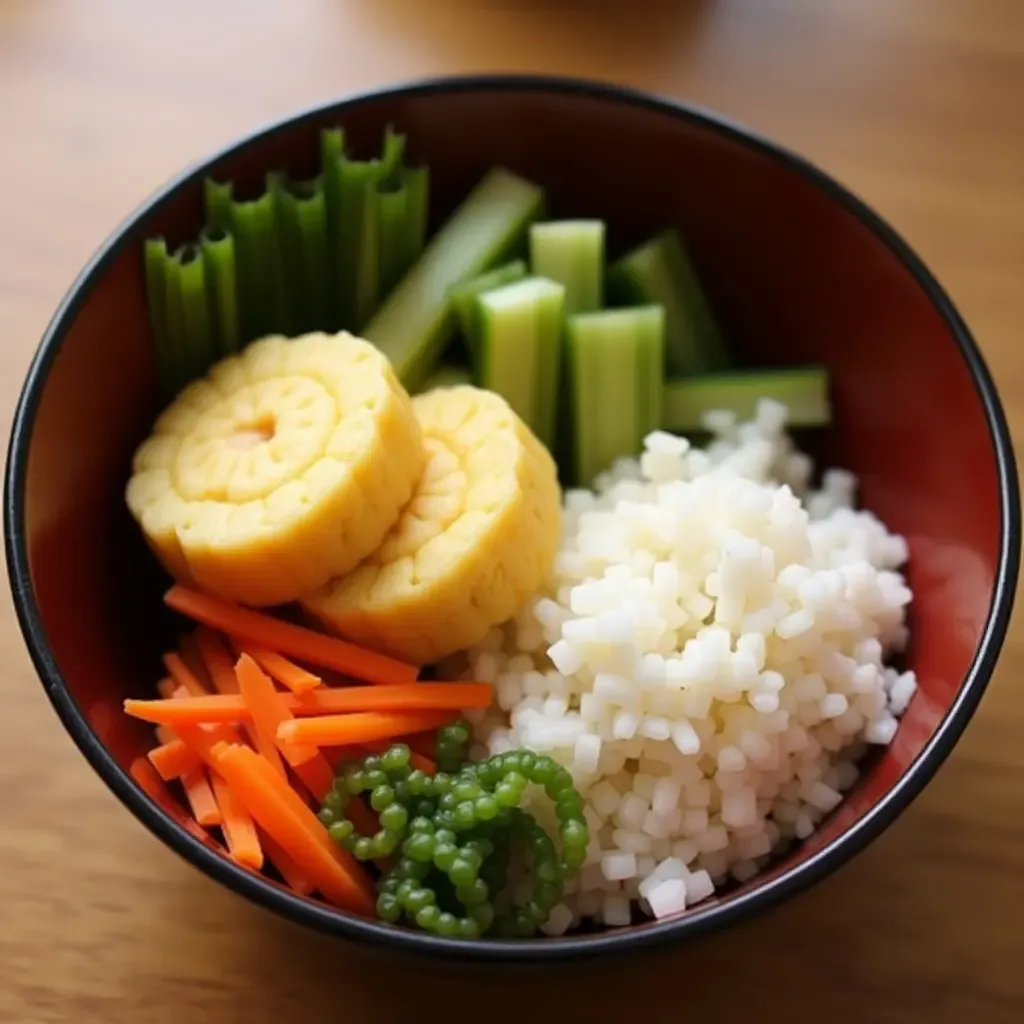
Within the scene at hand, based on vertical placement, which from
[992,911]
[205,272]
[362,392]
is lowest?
[992,911]

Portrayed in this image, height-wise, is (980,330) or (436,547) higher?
(980,330)

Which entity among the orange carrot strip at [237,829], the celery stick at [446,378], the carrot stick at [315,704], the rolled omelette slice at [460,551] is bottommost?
the orange carrot strip at [237,829]

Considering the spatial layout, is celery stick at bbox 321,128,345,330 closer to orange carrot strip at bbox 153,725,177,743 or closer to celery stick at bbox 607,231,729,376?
celery stick at bbox 607,231,729,376

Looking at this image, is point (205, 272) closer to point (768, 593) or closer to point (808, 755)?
point (768, 593)

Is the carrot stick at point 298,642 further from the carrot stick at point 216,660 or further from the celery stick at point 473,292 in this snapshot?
the celery stick at point 473,292

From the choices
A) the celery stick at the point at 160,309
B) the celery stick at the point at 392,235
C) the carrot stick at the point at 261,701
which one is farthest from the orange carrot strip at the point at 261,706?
the celery stick at the point at 392,235

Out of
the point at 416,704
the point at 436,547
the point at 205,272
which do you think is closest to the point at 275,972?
the point at 416,704

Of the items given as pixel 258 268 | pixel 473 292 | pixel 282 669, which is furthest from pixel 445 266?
pixel 282 669
